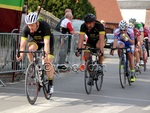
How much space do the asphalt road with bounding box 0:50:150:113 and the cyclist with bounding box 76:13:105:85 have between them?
95 centimetres

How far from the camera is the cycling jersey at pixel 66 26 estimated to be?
15.1 m

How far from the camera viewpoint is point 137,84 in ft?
41.8

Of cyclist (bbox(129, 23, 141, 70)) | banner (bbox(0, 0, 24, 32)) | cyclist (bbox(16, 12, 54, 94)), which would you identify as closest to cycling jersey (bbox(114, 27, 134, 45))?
cyclist (bbox(129, 23, 141, 70))

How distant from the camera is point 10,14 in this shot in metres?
12.7

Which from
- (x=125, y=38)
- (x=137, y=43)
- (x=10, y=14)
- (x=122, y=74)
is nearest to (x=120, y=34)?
(x=125, y=38)

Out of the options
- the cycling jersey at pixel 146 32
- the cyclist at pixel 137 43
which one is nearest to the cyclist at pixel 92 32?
the cyclist at pixel 137 43

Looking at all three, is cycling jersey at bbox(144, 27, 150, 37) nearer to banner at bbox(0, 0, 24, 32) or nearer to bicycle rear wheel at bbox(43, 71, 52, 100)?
banner at bbox(0, 0, 24, 32)

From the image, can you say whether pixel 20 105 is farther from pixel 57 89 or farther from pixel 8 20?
pixel 8 20

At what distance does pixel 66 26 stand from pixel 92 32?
4.72 meters

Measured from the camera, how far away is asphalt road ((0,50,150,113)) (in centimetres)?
841

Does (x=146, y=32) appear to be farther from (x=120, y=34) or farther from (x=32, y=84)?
(x=32, y=84)

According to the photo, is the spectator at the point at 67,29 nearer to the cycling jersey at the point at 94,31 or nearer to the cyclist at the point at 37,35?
the cycling jersey at the point at 94,31

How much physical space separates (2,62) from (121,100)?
3.51 metres

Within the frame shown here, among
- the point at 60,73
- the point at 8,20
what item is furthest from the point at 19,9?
the point at 60,73
